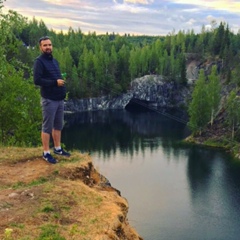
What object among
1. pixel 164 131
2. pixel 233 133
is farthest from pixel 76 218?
pixel 164 131

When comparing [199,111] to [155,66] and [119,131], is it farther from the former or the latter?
[155,66]

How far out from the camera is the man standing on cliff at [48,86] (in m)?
9.56

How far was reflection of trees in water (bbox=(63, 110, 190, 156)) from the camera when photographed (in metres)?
63.0

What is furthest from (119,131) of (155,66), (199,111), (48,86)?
(48,86)

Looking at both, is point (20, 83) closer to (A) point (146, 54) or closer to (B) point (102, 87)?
(B) point (102, 87)

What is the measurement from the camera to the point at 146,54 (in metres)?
122

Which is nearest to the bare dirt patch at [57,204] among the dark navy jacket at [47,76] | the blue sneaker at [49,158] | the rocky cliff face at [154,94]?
the blue sneaker at [49,158]

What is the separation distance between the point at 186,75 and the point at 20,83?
105m

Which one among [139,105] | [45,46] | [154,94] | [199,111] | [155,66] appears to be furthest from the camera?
[155,66]

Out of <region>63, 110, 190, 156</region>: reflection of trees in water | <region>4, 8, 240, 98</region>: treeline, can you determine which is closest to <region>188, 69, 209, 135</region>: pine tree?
<region>63, 110, 190, 156</region>: reflection of trees in water

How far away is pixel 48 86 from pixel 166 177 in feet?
125

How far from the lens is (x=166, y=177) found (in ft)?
151

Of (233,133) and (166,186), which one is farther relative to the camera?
(233,133)

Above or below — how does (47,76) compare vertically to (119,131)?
above
